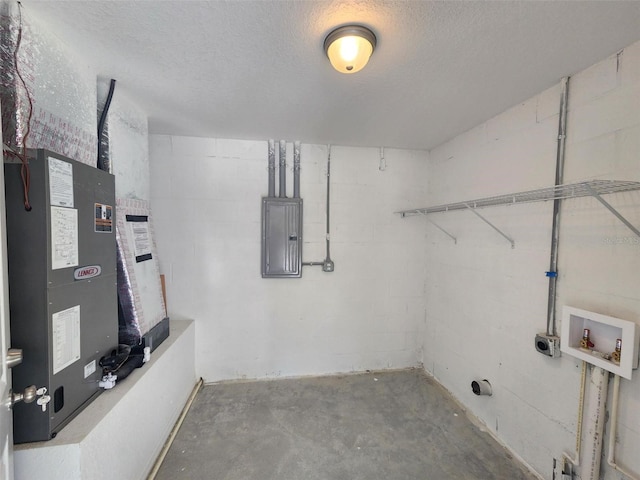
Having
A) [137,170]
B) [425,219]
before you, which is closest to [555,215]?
[425,219]

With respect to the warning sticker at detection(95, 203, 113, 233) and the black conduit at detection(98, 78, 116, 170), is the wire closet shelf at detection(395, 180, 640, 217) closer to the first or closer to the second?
the warning sticker at detection(95, 203, 113, 233)

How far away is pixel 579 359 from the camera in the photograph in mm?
1429

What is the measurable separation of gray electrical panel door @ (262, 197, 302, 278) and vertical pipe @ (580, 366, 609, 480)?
2.10 meters

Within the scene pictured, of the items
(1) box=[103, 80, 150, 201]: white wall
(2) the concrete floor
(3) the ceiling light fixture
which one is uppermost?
(3) the ceiling light fixture

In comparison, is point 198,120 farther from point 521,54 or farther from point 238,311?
point 521,54

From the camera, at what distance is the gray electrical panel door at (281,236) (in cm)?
259

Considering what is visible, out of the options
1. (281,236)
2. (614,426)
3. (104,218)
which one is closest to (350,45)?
(104,218)

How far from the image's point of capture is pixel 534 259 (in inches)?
66.2

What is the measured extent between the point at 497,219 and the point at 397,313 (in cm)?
137

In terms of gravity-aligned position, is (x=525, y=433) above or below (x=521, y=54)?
below

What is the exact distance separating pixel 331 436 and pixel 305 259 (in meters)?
1.46

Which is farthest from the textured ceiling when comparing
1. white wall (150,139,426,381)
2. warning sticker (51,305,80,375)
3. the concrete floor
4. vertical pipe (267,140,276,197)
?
the concrete floor

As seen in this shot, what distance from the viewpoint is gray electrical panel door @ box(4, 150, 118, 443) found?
984 millimetres

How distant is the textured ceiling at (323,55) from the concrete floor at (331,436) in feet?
7.73
